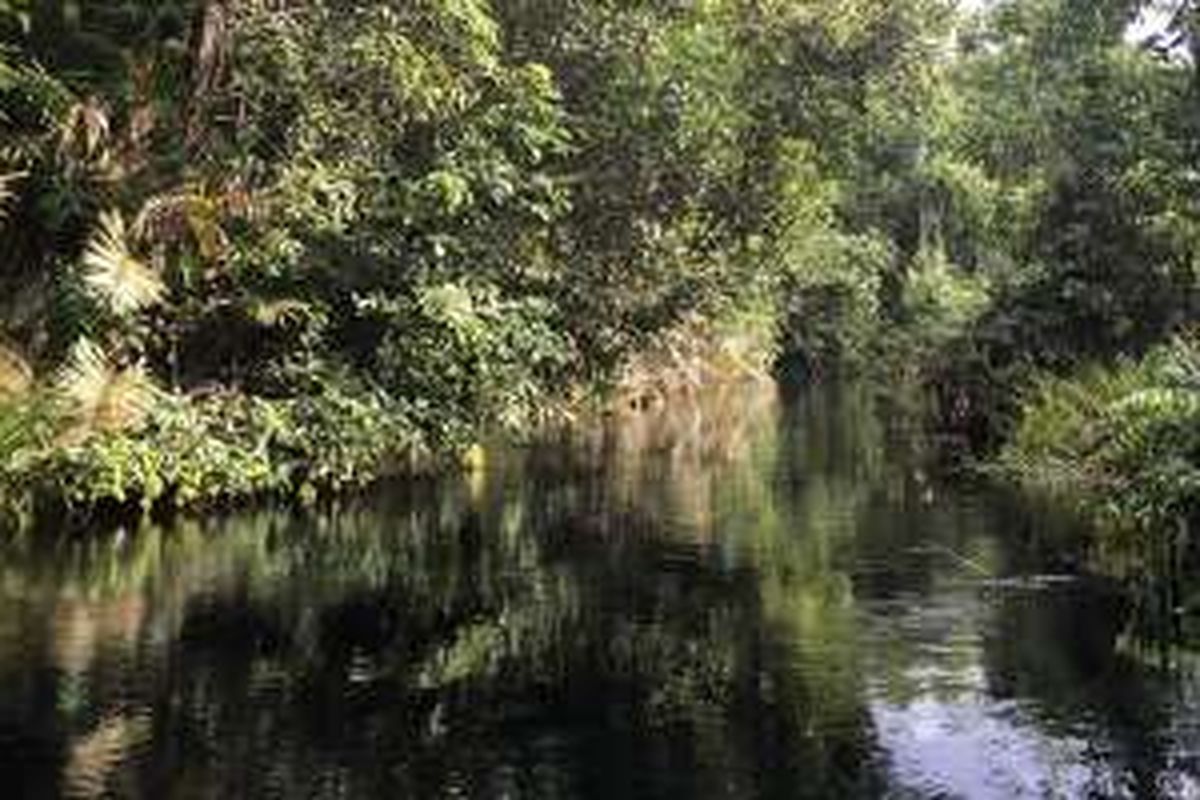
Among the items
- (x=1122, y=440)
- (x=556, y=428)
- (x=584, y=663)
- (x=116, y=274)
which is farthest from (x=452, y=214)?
(x=584, y=663)

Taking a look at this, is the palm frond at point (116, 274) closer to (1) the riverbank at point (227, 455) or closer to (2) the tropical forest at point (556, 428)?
(2) the tropical forest at point (556, 428)

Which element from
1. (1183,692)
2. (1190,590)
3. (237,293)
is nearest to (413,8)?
(237,293)

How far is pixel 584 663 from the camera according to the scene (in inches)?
652

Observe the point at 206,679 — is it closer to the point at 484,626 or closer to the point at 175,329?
the point at 484,626

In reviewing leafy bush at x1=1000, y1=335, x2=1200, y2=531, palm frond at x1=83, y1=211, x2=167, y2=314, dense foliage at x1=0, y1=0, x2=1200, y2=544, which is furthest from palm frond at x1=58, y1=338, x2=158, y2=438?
leafy bush at x1=1000, y1=335, x2=1200, y2=531

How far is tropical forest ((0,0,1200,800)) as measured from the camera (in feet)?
46.3

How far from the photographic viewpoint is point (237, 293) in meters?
29.7

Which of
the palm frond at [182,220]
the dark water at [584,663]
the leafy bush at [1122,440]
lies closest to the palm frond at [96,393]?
the dark water at [584,663]

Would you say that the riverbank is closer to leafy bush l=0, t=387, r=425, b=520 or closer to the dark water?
leafy bush l=0, t=387, r=425, b=520

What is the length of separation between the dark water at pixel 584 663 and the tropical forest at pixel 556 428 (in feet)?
0.22

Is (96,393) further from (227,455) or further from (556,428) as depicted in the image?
(556,428)

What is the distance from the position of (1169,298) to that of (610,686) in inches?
950

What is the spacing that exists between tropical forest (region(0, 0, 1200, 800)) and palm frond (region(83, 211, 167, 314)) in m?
0.08

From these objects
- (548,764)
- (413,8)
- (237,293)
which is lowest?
(548,764)
